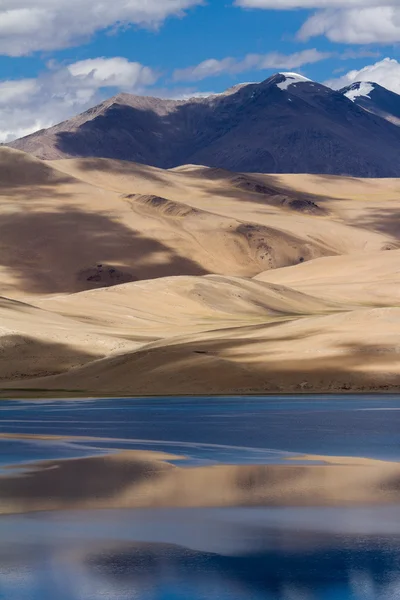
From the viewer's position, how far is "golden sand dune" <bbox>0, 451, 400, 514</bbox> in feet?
88.4

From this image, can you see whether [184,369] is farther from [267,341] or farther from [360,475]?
[360,475]

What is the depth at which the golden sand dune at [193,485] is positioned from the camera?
2695 cm

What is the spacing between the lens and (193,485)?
2936 centimetres

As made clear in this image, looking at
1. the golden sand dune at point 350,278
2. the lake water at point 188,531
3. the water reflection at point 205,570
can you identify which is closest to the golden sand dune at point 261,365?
the lake water at point 188,531

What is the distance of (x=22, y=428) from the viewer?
47.0 metres

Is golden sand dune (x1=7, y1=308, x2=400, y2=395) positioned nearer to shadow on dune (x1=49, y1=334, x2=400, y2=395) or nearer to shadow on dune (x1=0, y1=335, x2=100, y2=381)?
shadow on dune (x1=49, y1=334, x2=400, y2=395)

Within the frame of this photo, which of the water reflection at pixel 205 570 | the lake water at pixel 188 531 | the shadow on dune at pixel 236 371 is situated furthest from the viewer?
the shadow on dune at pixel 236 371

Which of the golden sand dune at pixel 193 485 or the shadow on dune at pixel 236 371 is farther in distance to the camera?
the shadow on dune at pixel 236 371

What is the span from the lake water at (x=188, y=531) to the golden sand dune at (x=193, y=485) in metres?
0.09

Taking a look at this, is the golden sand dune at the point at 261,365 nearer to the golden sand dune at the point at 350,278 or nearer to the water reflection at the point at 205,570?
the water reflection at the point at 205,570

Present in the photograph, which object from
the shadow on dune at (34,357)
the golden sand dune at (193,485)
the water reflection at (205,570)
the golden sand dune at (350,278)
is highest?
the water reflection at (205,570)

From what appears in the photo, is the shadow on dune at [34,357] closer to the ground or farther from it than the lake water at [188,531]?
closer to the ground

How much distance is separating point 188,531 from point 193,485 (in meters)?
5.61

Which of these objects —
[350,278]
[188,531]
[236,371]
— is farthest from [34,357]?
[350,278]
